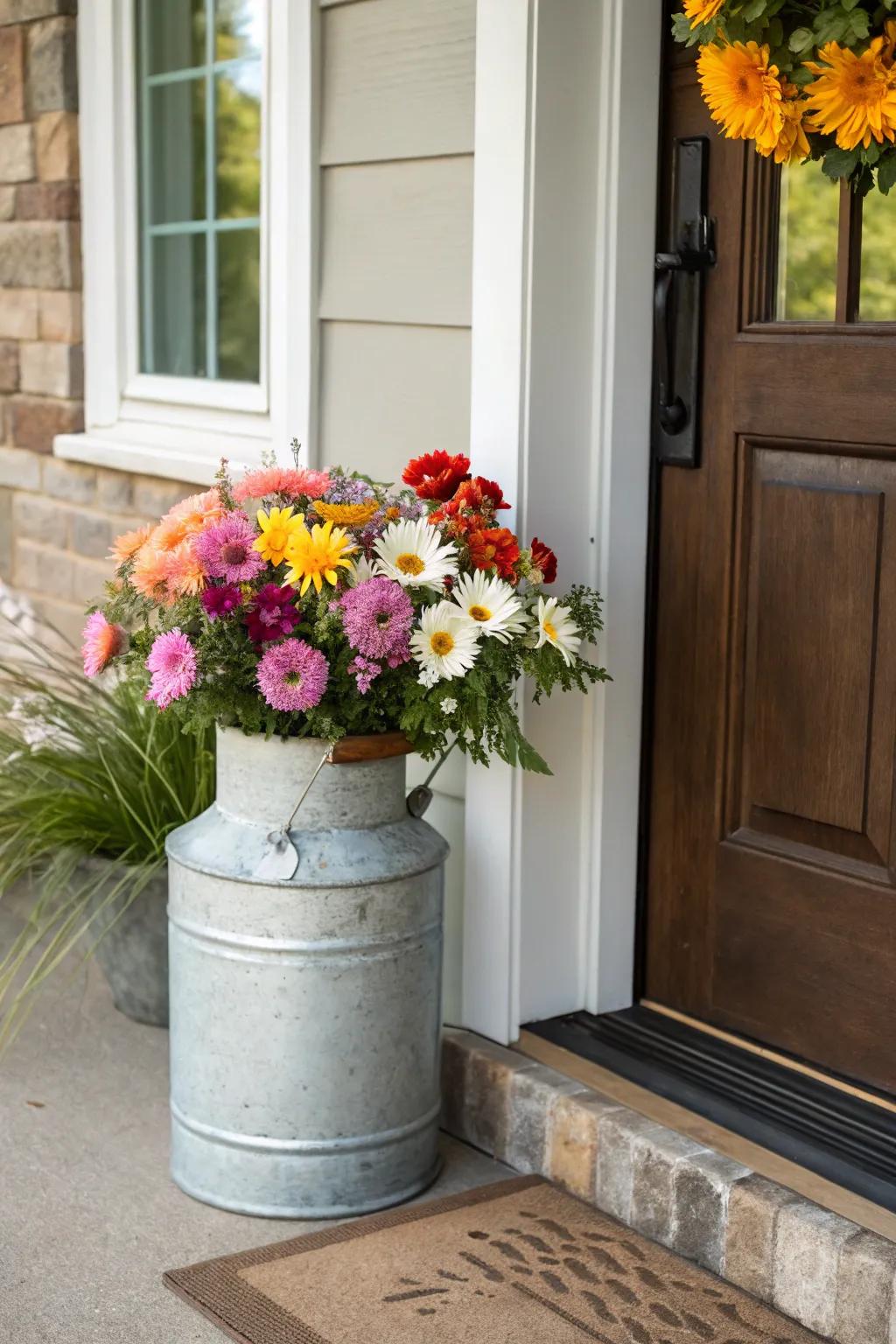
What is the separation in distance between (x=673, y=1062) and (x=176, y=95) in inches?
101

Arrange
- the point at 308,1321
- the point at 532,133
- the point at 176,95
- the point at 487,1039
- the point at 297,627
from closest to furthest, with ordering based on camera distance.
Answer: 1. the point at 308,1321
2. the point at 297,627
3. the point at 532,133
4. the point at 487,1039
5. the point at 176,95

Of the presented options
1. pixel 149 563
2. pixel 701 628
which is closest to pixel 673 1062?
pixel 701 628

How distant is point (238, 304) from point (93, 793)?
127 cm

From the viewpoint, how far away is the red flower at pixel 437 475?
262 cm

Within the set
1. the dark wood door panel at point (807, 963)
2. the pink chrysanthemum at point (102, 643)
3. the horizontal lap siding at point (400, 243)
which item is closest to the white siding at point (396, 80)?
the horizontal lap siding at point (400, 243)

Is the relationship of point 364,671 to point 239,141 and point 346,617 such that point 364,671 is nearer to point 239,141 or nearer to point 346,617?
point 346,617

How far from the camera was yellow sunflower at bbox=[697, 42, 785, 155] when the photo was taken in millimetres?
1847

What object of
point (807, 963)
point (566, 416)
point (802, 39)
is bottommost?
point (807, 963)

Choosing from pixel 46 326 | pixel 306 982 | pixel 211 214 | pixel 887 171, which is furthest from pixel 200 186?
pixel 887 171

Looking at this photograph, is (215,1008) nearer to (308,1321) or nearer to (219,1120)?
(219,1120)

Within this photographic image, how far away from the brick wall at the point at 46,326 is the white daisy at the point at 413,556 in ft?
5.35

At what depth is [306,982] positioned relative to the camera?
254 cm

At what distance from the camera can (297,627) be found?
8.15 ft

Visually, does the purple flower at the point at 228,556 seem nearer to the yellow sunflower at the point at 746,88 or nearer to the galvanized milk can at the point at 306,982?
the galvanized milk can at the point at 306,982
